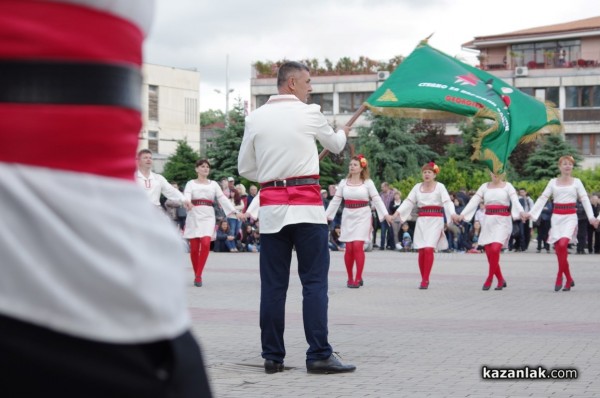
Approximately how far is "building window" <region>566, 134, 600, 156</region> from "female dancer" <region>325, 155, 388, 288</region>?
66048 millimetres

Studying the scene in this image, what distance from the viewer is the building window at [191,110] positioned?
3949 inches

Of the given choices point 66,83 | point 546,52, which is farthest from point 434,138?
point 66,83

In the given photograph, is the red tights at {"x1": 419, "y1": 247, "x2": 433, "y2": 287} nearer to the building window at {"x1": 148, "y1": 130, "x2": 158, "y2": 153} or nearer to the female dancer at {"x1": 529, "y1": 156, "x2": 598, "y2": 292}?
the female dancer at {"x1": 529, "y1": 156, "x2": 598, "y2": 292}

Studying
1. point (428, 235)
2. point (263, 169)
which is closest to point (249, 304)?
point (428, 235)

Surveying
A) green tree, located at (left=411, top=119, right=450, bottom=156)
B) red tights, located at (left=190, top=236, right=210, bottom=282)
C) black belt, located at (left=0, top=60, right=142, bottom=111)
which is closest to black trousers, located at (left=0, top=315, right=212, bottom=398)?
black belt, located at (left=0, top=60, right=142, bottom=111)

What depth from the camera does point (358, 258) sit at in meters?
18.1

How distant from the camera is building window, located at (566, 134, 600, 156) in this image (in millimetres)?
82125

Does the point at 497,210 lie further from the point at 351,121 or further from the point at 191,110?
the point at 191,110

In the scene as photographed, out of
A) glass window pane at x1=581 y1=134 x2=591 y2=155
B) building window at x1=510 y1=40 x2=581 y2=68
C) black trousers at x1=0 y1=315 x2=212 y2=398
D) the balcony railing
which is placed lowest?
black trousers at x1=0 y1=315 x2=212 y2=398

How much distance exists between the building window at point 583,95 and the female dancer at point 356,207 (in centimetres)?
6414

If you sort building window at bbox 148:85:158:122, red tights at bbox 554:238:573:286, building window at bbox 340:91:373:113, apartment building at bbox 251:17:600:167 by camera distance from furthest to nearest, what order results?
building window at bbox 148:85:158:122
building window at bbox 340:91:373:113
apartment building at bbox 251:17:600:167
red tights at bbox 554:238:573:286

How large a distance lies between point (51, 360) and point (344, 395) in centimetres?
515

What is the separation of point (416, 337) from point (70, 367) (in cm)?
855

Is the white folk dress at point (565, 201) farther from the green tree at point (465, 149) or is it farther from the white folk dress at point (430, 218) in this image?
the green tree at point (465, 149)
